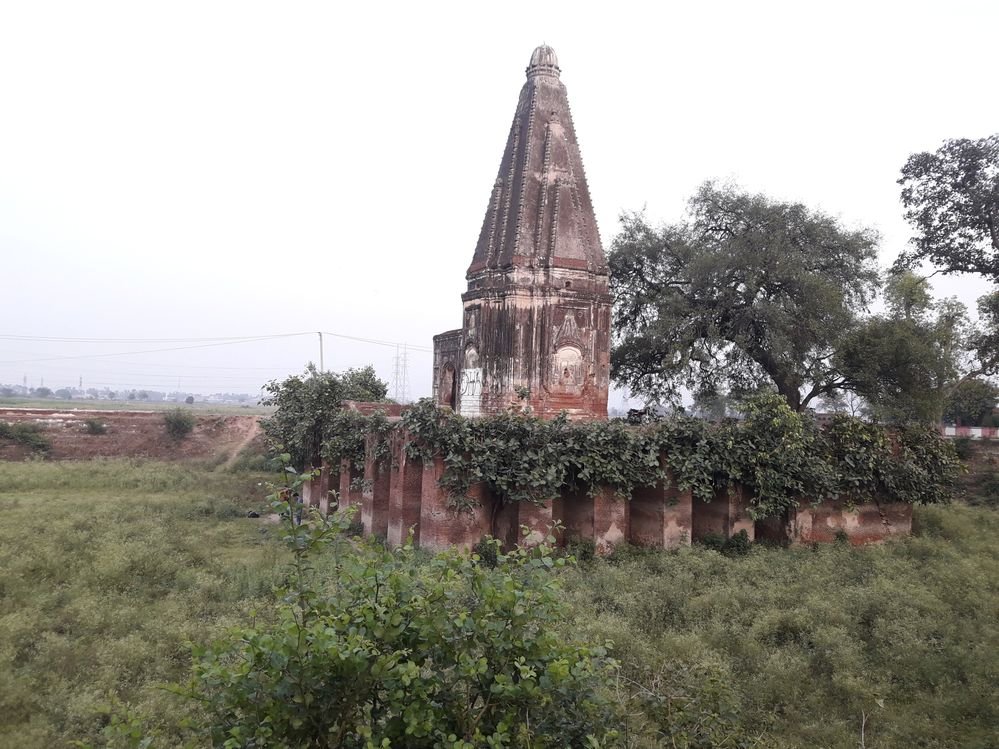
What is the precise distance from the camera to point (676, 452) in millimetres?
12438

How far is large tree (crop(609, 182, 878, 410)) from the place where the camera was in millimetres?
16562

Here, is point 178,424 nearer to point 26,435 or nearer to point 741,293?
point 26,435

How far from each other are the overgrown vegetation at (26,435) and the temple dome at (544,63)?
76.1 ft


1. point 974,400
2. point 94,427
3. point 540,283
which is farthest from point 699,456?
point 94,427

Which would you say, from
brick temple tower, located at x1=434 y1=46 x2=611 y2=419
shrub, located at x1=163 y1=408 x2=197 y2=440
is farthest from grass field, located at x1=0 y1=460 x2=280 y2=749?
shrub, located at x1=163 y1=408 x2=197 y2=440

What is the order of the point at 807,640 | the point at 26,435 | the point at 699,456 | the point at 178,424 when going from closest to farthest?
the point at 807,640 < the point at 699,456 < the point at 26,435 < the point at 178,424

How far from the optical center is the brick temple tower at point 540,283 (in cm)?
Result: 1466

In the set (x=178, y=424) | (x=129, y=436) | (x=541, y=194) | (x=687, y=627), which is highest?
(x=541, y=194)

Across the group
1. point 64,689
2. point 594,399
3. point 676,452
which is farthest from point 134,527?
point 676,452

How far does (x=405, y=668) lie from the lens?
10.1 ft

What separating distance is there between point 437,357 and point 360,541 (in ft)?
51.2

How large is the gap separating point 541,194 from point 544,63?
3.33 metres

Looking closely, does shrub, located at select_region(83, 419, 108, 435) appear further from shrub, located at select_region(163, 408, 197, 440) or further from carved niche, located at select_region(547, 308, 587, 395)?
carved niche, located at select_region(547, 308, 587, 395)

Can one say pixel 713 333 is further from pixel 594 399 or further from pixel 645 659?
pixel 645 659
